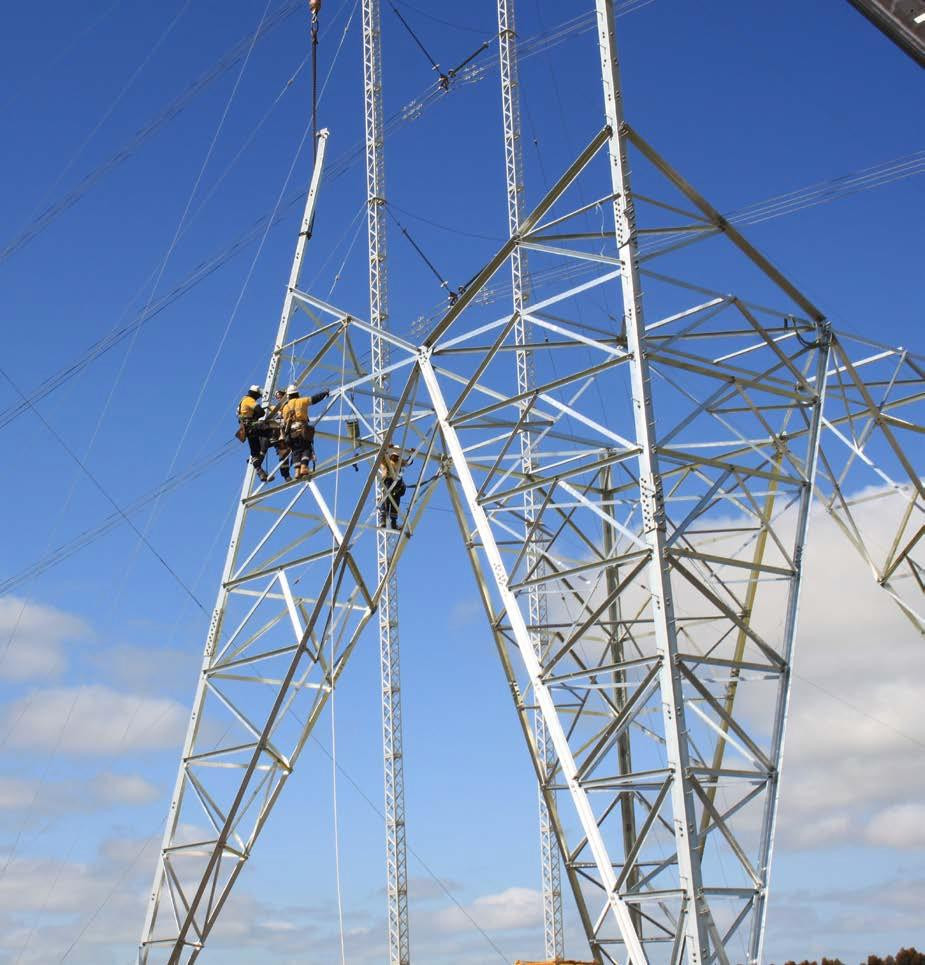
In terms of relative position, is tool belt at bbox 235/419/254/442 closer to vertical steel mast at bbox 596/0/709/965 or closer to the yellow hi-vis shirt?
the yellow hi-vis shirt

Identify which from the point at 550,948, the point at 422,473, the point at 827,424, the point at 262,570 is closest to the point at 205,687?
the point at 262,570

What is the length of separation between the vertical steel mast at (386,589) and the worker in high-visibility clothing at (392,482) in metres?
8.88

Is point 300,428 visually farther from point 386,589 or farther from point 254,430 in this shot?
point 386,589

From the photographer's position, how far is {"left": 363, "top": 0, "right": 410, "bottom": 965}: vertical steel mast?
39.4 m

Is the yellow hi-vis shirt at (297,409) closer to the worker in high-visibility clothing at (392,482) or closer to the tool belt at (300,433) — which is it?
the tool belt at (300,433)

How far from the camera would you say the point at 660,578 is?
17.4 m

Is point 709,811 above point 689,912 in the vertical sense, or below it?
above

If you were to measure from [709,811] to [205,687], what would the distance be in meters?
11.3

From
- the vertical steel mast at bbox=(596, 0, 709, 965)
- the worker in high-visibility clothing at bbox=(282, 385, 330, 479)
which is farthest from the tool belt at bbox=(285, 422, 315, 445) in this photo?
the vertical steel mast at bbox=(596, 0, 709, 965)

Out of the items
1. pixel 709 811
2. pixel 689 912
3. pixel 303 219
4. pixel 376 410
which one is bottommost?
pixel 689 912

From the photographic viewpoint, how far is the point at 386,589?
38.8m

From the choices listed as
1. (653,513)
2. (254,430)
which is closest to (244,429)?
(254,430)

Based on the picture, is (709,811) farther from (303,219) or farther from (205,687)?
(303,219)

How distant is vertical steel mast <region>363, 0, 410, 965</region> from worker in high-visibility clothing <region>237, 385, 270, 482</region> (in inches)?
370
